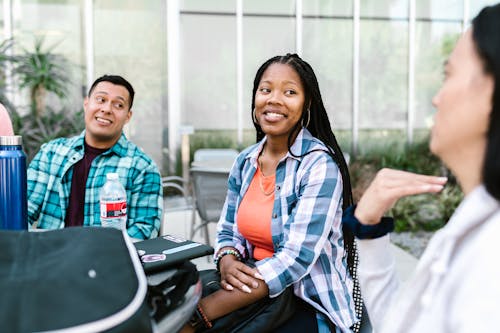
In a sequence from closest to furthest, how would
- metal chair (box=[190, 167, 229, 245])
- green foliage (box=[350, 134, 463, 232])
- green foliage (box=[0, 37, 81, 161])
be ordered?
metal chair (box=[190, 167, 229, 245])
green foliage (box=[350, 134, 463, 232])
green foliage (box=[0, 37, 81, 161])

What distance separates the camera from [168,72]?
793 centimetres

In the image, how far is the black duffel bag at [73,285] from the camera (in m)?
0.84

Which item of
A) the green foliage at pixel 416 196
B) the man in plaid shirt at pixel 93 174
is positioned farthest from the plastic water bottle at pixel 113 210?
Answer: the green foliage at pixel 416 196

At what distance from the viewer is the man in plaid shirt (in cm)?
215

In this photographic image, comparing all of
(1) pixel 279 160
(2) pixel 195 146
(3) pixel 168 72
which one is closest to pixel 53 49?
(3) pixel 168 72

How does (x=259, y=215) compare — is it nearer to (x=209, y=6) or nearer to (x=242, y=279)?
(x=242, y=279)

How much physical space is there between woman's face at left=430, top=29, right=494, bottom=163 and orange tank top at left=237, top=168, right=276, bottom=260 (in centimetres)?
88

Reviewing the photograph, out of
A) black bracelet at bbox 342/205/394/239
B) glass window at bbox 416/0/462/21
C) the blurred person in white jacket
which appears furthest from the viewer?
glass window at bbox 416/0/462/21

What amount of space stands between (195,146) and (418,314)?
7099 millimetres

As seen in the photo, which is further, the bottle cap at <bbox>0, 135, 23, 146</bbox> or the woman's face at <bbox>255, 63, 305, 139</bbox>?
the woman's face at <bbox>255, 63, 305, 139</bbox>

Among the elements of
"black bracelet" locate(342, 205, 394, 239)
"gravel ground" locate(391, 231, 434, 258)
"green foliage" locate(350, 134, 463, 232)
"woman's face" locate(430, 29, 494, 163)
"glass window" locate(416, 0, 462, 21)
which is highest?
"glass window" locate(416, 0, 462, 21)

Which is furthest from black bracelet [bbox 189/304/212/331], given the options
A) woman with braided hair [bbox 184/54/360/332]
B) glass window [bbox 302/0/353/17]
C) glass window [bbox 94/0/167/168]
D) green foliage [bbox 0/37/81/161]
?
glass window [bbox 302/0/353/17]

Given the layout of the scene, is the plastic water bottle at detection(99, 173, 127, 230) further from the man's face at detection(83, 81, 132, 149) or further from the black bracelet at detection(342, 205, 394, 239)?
the black bracelet at detection(342, 205, 394, 239)

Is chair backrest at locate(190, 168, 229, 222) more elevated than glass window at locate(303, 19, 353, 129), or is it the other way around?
glass window at locate(303, 19, 353, 129)
